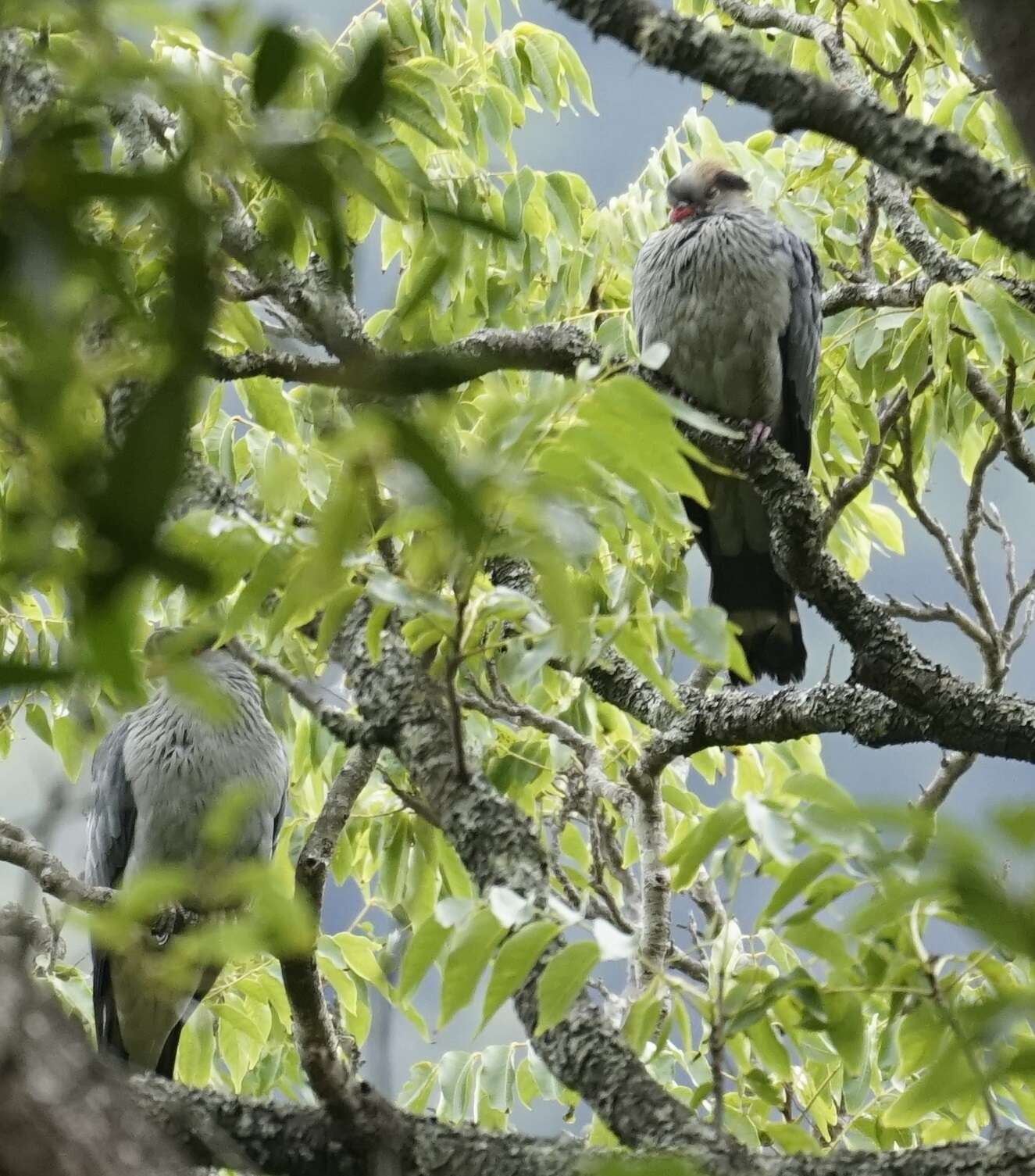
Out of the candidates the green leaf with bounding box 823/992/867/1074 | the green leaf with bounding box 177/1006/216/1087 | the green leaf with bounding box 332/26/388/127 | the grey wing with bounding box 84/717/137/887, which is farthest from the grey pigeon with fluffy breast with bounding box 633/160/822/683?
the green leaf with bounding box 332/26/388/127

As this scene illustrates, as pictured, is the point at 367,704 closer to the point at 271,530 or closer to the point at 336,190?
the point at 271,530

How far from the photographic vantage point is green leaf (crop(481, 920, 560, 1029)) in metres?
1.39

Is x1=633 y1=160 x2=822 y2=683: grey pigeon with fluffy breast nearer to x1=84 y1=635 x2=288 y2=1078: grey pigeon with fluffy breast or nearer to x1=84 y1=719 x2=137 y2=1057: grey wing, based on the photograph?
x1=84 y1=635 x2=288 y2=1078: grey pigeon with fluffy breast

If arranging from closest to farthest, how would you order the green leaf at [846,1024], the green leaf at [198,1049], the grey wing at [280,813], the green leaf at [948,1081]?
the green leaf at [948,1081] < the green leaf at [846,1024] < the green leaf at [198,1049] < the grey wing at [280,813]

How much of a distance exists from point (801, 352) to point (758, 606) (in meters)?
0.63

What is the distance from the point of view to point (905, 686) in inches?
89.3

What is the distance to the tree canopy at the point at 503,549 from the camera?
731 mm

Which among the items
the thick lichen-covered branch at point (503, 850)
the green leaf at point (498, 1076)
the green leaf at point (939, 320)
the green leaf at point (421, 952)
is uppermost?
the green leaf at point (939, 320)

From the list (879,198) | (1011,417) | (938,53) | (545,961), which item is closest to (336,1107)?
(545,961)

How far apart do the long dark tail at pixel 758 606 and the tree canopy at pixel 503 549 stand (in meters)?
0.22

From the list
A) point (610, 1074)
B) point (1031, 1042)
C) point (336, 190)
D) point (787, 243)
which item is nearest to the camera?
point (336, 190)

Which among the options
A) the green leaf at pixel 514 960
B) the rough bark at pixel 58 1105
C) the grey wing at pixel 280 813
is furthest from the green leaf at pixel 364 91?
the grey wing at pixel 280 813

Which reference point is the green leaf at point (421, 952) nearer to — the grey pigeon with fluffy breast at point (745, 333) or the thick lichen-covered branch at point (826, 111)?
the thick lichen-covered branch at point (826, 111)

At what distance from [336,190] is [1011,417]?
221 centimetres
